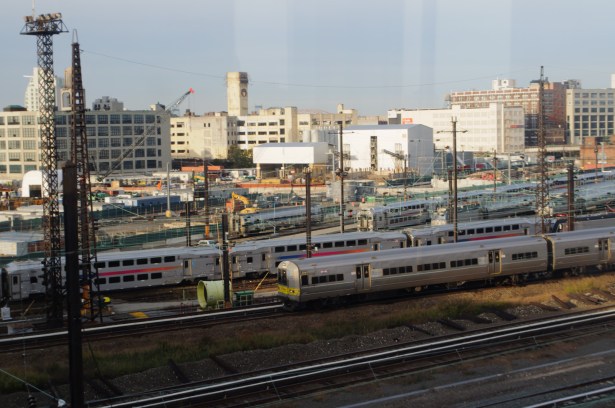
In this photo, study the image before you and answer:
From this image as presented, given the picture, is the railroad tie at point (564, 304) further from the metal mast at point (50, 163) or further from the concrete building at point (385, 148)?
the concrete building at point (385, 148)

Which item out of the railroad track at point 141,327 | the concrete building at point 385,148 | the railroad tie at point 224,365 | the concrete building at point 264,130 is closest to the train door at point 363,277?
the railroad track at point 141,327

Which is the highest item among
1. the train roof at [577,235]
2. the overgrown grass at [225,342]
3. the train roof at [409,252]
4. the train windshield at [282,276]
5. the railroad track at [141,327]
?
the train roof at [577,235]

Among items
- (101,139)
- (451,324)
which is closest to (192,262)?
(451,324)

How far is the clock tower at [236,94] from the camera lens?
3824 inches

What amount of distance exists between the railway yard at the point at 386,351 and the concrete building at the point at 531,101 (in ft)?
252

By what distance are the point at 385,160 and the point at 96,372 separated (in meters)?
56.0

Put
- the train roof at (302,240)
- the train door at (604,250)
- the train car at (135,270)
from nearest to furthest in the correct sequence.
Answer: the train door at (604,250)
the train car at (135,270)
the train roof at (302,240)

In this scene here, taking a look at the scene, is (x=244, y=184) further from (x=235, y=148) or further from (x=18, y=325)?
(x=18, y=325)

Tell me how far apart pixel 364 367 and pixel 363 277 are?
469 centimetres

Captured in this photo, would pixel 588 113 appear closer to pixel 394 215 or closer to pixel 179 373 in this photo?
pixel 394 215

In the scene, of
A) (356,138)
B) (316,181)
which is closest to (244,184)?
(316,181)

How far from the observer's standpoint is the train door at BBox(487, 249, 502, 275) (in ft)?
57.8

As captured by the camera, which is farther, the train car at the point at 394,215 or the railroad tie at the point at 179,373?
the train car at the point at 394,215

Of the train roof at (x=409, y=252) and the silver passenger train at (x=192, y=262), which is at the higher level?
the train roof at (x=409, y=252)
